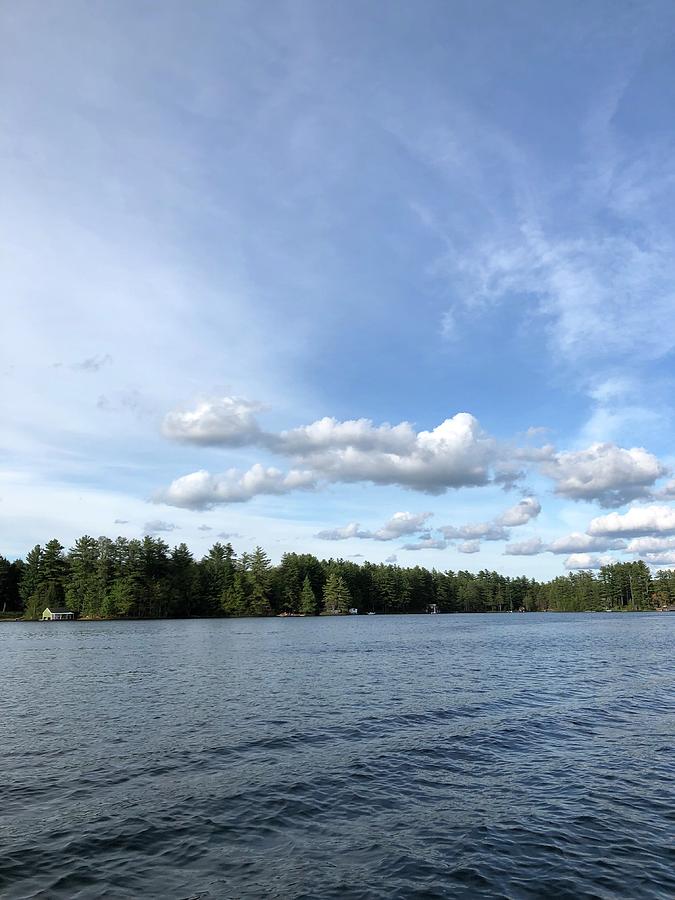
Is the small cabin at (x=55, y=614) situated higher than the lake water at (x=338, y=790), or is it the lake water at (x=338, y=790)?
the lake water at (x=338, y=790)

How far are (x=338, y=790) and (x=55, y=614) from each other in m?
178

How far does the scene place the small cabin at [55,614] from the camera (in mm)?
175125

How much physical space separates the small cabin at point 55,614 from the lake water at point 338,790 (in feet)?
476

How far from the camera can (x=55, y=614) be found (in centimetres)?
17550

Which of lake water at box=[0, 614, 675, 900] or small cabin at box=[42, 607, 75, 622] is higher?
lake water at box=[0, 614, 675, 900]

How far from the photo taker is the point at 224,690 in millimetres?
43375

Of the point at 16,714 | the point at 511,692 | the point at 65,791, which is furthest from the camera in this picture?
the point at 511,692

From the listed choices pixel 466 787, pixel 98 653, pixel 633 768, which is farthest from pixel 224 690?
pixel 98 653

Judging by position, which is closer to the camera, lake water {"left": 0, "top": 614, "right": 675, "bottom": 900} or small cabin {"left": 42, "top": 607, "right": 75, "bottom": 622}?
lake water {"left": 0, "top": 614, "right": 675, "bottom": 900}

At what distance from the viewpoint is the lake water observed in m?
15.2

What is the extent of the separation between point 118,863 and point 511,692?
32762 mm

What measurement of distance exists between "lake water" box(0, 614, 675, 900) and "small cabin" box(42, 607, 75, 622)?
145 meters

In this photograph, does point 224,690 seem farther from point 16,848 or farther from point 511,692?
point 16,848

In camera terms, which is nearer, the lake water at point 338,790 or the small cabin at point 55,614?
the lake water at point 338,790
